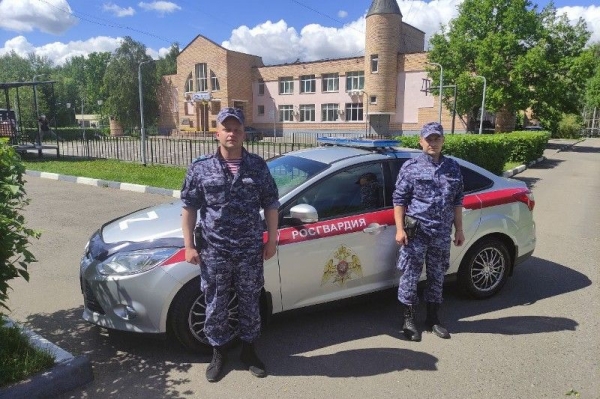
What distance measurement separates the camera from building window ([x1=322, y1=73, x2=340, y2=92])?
1903 inches

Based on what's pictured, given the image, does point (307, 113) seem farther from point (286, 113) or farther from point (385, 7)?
point (385, 7)

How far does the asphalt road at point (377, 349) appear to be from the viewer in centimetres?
306

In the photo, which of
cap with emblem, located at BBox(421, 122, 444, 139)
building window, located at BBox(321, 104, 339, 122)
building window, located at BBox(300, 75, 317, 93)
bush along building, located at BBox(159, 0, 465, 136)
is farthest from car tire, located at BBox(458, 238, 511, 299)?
building window, located at BBox(300, 75, 317, 93)

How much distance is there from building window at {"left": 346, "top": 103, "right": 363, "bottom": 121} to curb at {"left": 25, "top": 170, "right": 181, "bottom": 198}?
3653cm

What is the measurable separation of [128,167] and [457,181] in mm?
13613

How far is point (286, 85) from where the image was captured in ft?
170

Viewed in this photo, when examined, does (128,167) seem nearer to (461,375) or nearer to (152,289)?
(152,289)

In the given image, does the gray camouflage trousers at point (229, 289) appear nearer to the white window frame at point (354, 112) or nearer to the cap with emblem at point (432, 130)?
the cap with emblem at point (432, 130)

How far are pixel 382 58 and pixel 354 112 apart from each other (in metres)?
6.62

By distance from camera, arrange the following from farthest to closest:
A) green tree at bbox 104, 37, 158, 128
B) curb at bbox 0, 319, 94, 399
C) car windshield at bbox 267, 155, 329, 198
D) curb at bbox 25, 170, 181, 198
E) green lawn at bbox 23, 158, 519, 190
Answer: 1. green tree at bbox 104, 37, 158, 128
2. green lawn at bbox 23, 158, 519, 190
3. curb at bbox 25, 170, 181, 198
4. car windshield at bbox 267, 155, 329, 198
5. curb at bbox 0, 319, 94, 399

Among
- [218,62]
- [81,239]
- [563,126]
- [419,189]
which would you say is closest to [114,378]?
[419,189]

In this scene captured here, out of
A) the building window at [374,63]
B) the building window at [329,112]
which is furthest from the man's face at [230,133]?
the building window at [329,112]

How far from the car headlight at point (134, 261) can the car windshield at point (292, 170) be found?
1.01 meters

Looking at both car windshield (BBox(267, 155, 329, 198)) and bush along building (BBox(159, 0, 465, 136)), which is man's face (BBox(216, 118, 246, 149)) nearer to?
car windshield (BBox(267, 155, 329, 198))
